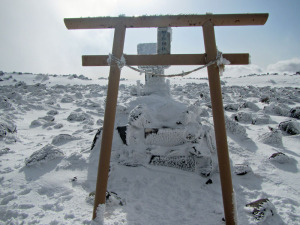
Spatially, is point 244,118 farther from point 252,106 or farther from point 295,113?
point 252,106

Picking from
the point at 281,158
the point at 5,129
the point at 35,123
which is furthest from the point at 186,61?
the point at 35,123

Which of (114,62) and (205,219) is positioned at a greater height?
(114,62)

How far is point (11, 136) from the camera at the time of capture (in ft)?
13.6

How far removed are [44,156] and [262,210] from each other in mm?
2908

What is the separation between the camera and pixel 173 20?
70.9 inches

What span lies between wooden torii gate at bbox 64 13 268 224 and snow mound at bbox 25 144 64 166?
1.63 metres

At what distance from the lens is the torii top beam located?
176 centimetres

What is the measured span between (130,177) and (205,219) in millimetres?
1073

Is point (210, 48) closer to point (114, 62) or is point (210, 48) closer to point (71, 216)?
point (114, 62)

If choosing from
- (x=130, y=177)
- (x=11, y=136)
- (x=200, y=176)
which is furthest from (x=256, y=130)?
(x=11, y=136)

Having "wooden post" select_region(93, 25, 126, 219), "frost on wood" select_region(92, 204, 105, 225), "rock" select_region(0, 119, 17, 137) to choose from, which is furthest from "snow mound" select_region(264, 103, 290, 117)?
"rock" select_region(0, 119, 17, 137)

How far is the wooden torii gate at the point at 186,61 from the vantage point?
171cm

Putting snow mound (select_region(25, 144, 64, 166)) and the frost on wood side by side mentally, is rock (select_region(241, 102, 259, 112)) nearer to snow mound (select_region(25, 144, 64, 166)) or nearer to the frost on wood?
snow mound (select_region(25, 144, 64, 166))

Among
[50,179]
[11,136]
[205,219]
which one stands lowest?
[205,219]
